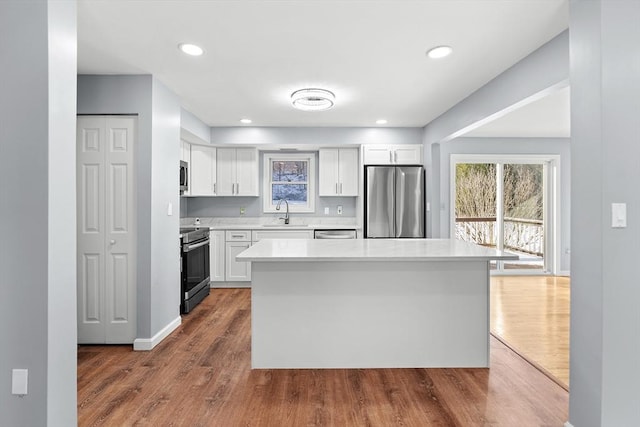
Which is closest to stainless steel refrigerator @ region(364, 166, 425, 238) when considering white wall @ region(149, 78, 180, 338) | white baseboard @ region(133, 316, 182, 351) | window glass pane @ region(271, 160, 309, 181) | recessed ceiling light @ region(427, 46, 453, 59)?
A: window glass pane @ region(271, 160, 309, 181)

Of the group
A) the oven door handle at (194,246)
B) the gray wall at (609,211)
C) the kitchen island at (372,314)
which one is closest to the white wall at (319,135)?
the oven door handle at (194,246)

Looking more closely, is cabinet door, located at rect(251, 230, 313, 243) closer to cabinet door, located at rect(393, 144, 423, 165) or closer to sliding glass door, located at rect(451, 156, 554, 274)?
cabinet door, located at rect(393, 144, 423, 165)

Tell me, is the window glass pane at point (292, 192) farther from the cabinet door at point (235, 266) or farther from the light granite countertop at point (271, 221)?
the cabinet door at point (235, 266)

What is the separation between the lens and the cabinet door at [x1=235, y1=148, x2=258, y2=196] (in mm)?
5758

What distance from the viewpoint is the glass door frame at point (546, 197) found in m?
6.19

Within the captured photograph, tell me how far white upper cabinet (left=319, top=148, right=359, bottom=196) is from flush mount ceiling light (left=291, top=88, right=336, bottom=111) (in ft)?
6.88

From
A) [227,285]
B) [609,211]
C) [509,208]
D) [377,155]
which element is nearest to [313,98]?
[377,155]

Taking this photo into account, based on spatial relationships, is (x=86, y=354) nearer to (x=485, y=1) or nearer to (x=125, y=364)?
(x=125, y=364)

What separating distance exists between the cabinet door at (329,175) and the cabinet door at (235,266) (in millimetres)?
1478

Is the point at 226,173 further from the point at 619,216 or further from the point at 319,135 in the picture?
the point at 619,216

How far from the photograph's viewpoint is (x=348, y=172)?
226 inches

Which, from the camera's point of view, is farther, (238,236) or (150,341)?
A: (238,236)

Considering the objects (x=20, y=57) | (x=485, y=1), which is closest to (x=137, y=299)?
(x=20, y=57)

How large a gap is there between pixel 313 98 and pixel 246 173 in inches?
102
